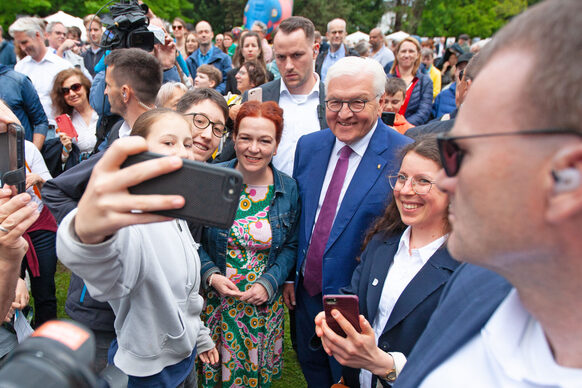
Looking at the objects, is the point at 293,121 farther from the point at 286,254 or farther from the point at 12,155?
the point at 12,155

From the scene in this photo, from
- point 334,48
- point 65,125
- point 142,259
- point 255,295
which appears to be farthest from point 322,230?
point 334,48

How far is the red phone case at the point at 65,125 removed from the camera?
4277mm

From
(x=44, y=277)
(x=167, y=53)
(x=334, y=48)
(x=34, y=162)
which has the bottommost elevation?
(x=44, y=277)

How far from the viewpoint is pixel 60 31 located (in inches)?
348

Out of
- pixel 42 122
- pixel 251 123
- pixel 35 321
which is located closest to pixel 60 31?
pixel 42 122

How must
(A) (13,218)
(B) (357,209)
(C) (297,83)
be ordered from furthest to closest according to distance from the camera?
(C) (297,83), (B) (357,209), (A) (13,218)

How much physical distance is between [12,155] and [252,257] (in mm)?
1548

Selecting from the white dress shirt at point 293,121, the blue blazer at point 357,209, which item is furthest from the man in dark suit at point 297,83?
the blue blazer at point 357,209

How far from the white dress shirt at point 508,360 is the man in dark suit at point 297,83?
289 cm

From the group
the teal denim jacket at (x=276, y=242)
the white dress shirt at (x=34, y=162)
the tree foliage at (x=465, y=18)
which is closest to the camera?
the teal denim jacket at (x=276, y=242)

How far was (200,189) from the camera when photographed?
1012 millimetres

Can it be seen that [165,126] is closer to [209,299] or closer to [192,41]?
[209,299]

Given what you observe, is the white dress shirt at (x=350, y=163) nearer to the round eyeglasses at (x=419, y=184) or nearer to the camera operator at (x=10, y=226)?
the round eyeglasses at (x=419, y=184)

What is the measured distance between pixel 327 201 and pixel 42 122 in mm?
3629
